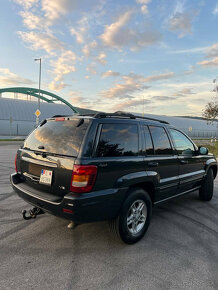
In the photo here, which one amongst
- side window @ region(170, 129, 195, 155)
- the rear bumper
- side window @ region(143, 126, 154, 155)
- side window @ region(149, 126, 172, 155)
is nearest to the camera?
the rear bumper

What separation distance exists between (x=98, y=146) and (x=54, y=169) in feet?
2.07

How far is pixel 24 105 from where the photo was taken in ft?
143

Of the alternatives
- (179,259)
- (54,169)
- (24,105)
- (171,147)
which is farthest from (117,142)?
(24,105)

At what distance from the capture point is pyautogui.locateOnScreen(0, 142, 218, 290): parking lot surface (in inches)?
89.9

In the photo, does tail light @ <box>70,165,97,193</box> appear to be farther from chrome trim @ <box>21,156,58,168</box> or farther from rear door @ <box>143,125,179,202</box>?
rear door @ <box>143,125,179,202</box>

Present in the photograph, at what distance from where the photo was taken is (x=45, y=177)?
112 inches

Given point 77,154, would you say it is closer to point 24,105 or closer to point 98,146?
point 98,146

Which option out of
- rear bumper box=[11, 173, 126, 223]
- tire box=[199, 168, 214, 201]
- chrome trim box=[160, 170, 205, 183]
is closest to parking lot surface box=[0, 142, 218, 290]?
rear bumper box=[11, 173, 126, 223]

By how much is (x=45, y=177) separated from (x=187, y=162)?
2.74 meters

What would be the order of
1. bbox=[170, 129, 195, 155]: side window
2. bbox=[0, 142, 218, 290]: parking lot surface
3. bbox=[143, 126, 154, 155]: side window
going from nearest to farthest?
1. bbox=[0, 142, 218, 290]: parking lot surface
2. bbox=[143, 126, 154, 155]: side window
3. bbox=[170, 129, 195, 155]: side window

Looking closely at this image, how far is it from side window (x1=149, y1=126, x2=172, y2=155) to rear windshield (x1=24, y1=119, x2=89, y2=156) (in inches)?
51.9

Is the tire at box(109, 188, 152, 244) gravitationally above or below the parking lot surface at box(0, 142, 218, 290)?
above

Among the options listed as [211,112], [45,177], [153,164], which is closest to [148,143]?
[153,164]

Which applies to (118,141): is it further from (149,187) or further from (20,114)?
(20,114)
